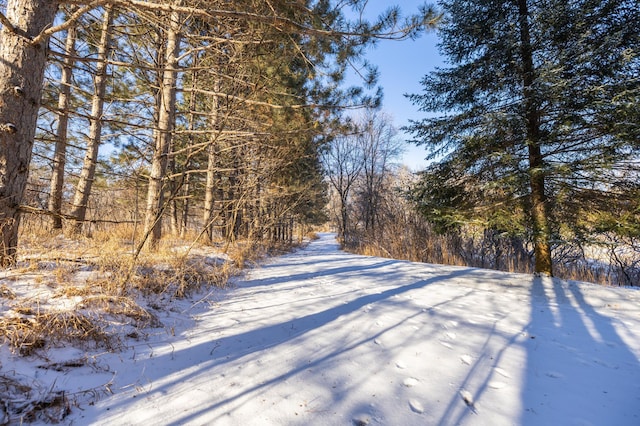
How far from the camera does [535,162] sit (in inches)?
188

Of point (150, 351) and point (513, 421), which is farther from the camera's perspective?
point (150, 351)

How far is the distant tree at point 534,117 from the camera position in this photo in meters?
4.09

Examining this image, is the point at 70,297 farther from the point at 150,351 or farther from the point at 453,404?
the point at 453,404

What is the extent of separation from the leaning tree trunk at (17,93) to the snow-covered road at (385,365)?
1904 mm

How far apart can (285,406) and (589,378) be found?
6.61 feet

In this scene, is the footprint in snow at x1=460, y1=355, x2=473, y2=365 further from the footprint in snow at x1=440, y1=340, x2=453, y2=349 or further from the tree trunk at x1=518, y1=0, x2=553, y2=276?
the tree trunk at x1=518, y1=0, x2=553, y2=276

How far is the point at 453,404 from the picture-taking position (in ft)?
4.88

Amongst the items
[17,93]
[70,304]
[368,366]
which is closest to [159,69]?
[17,93]

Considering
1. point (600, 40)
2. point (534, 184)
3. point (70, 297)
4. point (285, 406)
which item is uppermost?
point (600, 40)

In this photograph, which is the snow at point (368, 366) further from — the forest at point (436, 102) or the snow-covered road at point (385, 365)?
the forest at point (436, 102)

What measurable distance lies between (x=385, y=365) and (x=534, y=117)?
536 cm

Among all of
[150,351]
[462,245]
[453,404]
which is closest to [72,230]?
[150,351]

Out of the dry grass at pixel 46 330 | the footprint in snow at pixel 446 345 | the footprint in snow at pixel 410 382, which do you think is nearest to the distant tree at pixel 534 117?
the footprint in snow at pixel 446 345

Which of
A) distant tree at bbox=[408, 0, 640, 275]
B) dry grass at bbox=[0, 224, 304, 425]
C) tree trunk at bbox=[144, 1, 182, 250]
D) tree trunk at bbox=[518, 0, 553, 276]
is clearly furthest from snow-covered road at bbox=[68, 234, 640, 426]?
tree trunk at bbox=[144, 1, 182, 250]
